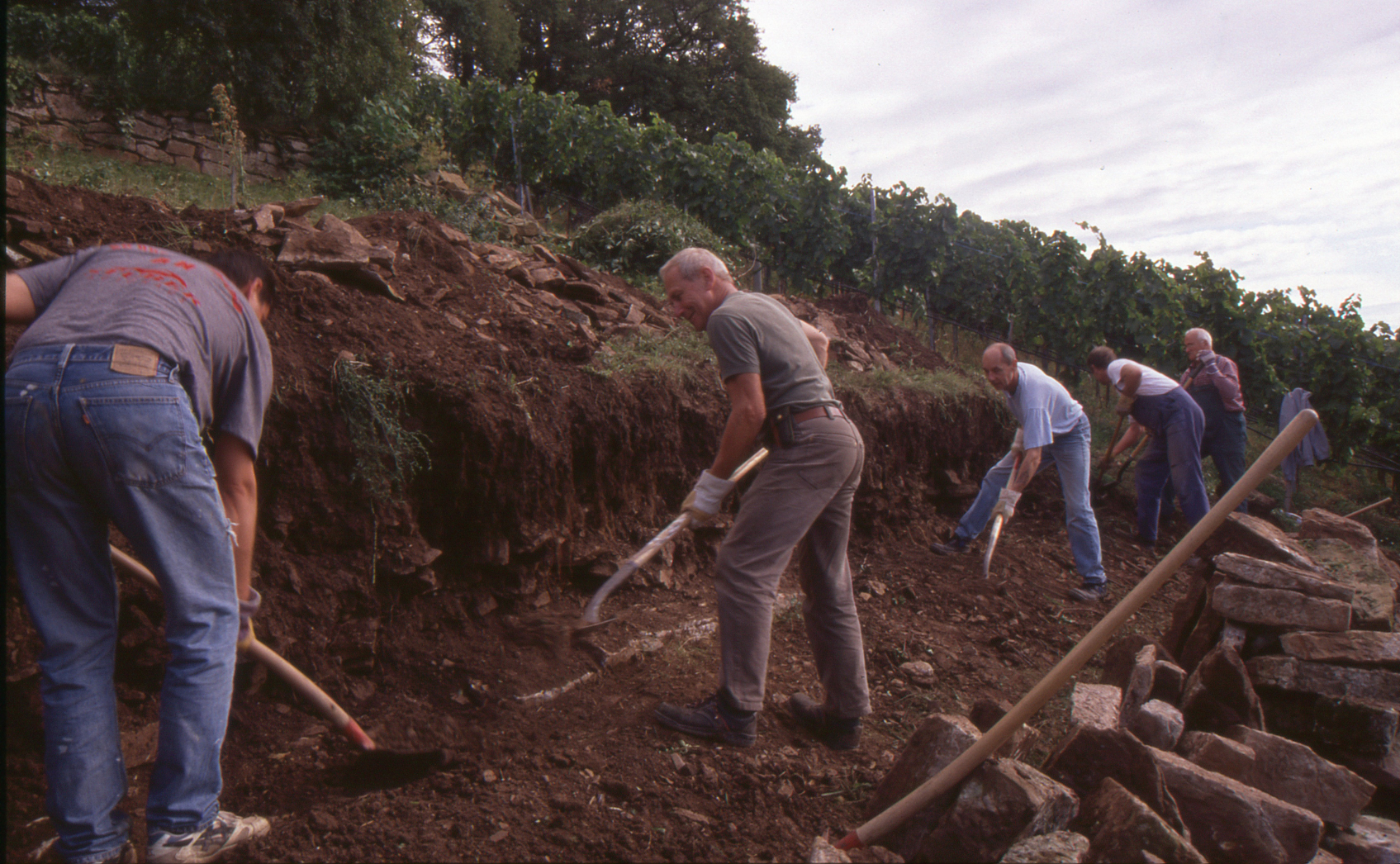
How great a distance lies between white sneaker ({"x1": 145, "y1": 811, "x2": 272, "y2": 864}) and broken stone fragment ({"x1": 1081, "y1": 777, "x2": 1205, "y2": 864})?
8.14 ft

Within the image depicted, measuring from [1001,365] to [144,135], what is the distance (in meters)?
11.8

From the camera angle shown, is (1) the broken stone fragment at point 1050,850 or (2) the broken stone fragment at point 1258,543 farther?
(2) the broken stone fragment at point 1258,543

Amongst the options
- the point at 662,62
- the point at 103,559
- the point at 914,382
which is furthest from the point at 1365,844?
the point at 662,62

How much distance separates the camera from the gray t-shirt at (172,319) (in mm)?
2059

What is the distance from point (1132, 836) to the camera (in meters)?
2.33

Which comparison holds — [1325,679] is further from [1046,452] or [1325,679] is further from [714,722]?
[714,722]

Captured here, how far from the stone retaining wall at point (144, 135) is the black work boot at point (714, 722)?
31.3 feet

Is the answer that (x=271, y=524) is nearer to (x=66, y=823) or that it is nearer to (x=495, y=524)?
(x=495, y=524)

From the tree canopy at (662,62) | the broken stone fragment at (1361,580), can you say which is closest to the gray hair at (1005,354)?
the broken stone fragment at (1361,580)

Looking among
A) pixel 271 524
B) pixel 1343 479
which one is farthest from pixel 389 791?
pixel 1343 479

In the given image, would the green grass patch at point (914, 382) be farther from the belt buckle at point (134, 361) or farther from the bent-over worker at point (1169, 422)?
the belt buckle at point (134, 361)

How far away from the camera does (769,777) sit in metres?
2.96

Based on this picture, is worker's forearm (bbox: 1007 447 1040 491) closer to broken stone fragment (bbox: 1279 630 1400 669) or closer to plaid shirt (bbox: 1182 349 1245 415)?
broken stone fragment (bbox: 1279 630 1400 669)

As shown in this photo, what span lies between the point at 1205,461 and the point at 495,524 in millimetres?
10672
